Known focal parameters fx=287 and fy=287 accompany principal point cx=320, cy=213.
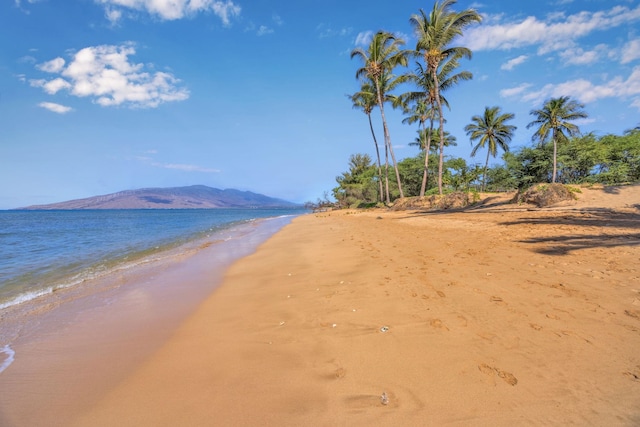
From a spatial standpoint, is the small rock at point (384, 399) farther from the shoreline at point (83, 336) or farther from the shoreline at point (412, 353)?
the shoreline at point (83, 336)

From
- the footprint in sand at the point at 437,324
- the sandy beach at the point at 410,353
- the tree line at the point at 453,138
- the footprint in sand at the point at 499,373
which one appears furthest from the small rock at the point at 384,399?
the tree line at the point at 453,138

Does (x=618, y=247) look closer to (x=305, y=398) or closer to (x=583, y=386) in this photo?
(x=583, y=386)

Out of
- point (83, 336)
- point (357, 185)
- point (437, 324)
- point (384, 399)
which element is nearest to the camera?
point (384, 399)

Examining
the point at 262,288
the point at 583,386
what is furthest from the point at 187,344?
the point at 583,386

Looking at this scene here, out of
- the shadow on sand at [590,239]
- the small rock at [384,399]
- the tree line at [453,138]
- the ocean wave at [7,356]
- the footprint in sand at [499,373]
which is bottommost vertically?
the ocean wave at [7,356]

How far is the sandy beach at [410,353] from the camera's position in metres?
2.07

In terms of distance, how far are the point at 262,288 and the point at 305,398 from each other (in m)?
3.58

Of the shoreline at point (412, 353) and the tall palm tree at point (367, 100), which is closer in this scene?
the shoreline at point (412, 353)

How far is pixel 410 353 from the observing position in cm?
278

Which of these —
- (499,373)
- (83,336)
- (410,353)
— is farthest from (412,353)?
(83,336)

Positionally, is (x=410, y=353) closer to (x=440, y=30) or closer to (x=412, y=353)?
(x=412, y=353)

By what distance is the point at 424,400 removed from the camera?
2137mm

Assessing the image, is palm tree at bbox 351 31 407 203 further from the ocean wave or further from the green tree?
the ocean wave

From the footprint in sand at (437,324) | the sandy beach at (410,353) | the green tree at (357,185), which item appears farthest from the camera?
the green tree at (357,185)
